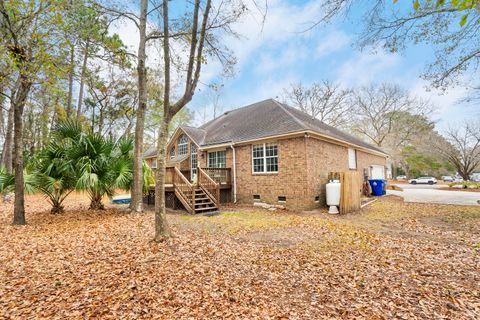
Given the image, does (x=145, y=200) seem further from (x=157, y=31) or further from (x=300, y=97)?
(x=300, y=97)

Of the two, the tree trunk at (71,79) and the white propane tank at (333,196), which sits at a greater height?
the tree trunk at (71,79)

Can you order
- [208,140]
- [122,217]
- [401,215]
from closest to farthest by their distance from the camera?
1. [122,217]
2. [401,215]
3. [208,140]

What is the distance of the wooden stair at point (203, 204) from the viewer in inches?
396

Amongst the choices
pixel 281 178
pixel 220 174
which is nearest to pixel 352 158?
pixel 281 178

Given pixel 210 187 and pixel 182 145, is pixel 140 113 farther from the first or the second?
pixel 182 145

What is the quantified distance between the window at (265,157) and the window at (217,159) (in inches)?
88.2

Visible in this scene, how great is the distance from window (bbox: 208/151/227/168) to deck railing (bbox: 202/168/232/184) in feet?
2.09

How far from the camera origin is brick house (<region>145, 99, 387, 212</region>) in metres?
10.4

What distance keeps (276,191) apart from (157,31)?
8.68m

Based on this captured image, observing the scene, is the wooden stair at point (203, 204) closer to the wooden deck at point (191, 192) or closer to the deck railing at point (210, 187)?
the wooden deck at point (191, 192)

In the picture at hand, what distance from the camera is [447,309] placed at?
115 inches

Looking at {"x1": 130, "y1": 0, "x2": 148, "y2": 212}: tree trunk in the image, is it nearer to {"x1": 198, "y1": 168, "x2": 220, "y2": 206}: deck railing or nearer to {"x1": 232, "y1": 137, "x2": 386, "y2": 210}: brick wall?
{"x1": 198, "y1": 168, "x2": 220, "y2": 206}: deck railing

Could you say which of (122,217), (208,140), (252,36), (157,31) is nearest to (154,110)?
(208,140)

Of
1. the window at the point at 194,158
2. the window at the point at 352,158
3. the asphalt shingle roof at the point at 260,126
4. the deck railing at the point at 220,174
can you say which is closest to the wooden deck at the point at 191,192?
the deck railing at the point at 220,174
